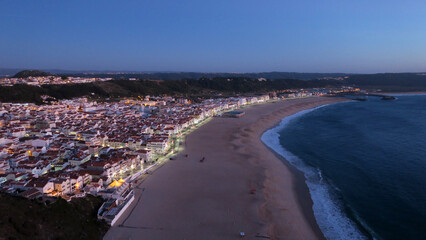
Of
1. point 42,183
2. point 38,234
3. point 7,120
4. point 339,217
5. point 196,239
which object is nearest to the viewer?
point 38,234

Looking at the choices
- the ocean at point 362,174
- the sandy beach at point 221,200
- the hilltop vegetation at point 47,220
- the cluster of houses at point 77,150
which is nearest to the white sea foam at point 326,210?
the ocean at point 362,174

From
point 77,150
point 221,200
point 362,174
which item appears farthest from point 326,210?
point 77,150

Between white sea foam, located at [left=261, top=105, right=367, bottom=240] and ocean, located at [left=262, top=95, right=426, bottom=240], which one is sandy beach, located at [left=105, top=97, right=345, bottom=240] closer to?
white sea foam, located at [left=261, top=105, right=367, bottom=240]

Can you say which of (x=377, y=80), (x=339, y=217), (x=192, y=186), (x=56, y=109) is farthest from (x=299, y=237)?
(x=377, y=80)

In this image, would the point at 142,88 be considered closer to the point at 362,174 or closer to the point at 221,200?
the point at 362,174

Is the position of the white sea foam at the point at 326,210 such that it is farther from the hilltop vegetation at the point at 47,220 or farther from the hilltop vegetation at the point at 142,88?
the hilltop vegetation at the point at 142,88

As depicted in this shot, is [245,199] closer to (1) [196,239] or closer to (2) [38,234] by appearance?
(1) [196,239]
